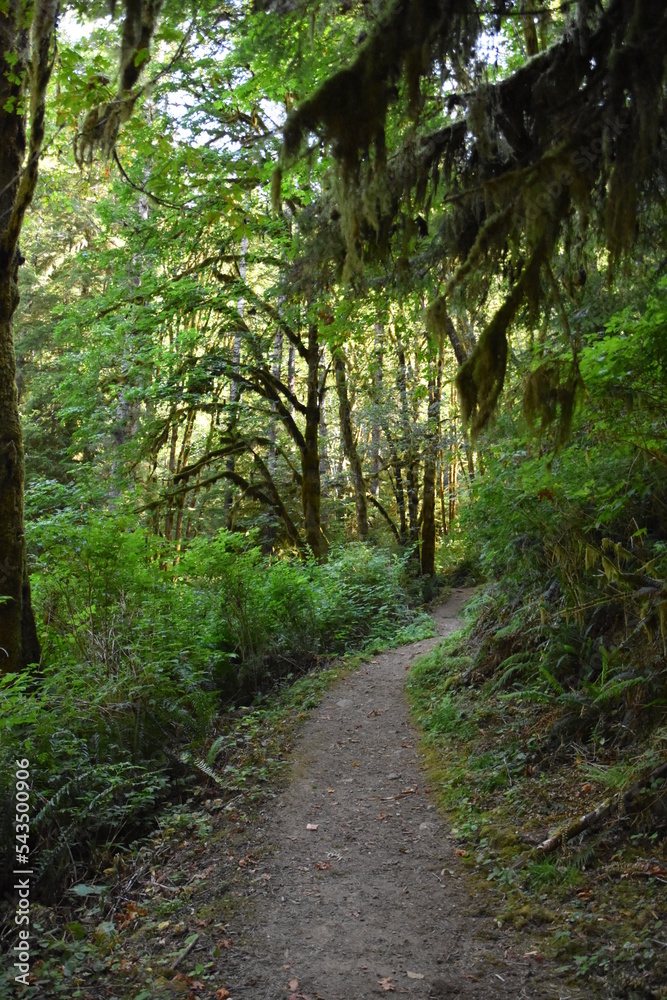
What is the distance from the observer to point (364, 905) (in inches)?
157

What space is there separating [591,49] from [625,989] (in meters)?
4.53

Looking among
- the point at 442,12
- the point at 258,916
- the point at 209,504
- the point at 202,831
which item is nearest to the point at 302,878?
the point at 258,916

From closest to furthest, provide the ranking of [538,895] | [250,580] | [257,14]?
[538,895] → [257,14] → [250,580]

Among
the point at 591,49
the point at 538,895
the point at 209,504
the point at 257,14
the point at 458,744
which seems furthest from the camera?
the point at 209,504

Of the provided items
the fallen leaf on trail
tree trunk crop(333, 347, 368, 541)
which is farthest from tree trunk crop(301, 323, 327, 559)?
the fallen leaf on trail

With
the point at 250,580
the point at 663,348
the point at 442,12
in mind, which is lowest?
the point at 250,580

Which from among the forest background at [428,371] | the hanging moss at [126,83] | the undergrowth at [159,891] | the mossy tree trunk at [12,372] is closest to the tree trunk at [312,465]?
the forest background at [428,371]

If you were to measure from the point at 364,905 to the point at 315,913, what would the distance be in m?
0.31

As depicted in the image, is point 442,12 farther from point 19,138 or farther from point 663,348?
point 19,138

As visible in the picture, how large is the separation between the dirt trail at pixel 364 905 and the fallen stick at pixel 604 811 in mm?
578

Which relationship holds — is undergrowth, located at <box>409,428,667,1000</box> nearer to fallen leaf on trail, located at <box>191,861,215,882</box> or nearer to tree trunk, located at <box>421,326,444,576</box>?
fallen leaf on trail, located at <box>191,861,215,882</box>

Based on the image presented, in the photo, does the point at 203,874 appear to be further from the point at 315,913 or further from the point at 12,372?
the point at 12,372

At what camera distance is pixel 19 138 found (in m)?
6.05

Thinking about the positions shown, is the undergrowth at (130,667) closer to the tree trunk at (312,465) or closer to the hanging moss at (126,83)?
the hanging moss at (126,83)
